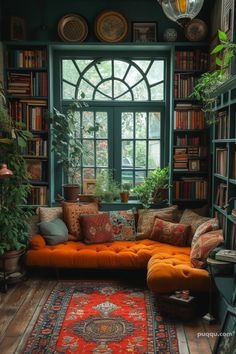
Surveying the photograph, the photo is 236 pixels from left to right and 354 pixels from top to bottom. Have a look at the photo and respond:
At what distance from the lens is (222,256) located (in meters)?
3.29

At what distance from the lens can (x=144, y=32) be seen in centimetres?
535

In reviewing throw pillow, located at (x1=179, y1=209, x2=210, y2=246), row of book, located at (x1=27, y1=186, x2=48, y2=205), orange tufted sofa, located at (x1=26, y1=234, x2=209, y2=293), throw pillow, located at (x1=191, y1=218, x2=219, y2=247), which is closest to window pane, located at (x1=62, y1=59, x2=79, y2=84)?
row of book, located at (x1=27, y1=186, x2=48, y2=205)

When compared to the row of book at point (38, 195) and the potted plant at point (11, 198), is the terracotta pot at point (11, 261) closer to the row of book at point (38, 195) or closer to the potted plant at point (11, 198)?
the potted plant at point (11, 198)

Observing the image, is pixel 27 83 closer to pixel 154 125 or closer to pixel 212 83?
pixel 154 125

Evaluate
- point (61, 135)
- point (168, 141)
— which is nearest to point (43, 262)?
point (61, 135)

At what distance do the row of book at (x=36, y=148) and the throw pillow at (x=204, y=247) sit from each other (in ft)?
8.65

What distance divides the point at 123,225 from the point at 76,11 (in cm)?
311

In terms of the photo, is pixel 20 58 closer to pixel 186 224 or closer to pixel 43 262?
pixel 43 262

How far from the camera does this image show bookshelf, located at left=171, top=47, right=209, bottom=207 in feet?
17.4

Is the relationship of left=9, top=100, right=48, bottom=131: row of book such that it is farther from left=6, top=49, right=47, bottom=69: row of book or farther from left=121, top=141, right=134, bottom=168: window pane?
left=121, top=141, right=134, bottom=168: window pane

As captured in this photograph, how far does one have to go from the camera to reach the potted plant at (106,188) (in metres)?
5.51

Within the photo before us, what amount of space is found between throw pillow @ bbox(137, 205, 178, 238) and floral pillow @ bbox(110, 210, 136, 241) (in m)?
0.11

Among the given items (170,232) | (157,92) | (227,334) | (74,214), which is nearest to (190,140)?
(157,92)

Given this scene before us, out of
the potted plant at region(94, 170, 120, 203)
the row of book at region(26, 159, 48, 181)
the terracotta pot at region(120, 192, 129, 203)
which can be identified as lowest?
the terracotta pot at region(120, 192, 129, 203)
